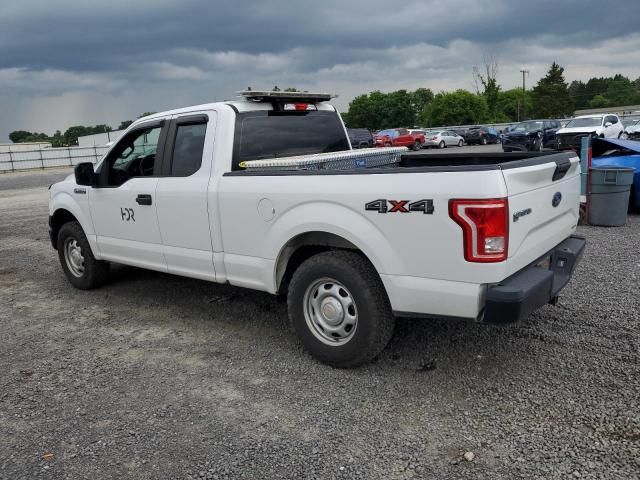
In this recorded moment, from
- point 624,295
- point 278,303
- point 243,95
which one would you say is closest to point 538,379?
point 624,295

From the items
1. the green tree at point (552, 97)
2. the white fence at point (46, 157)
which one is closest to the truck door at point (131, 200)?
the white fence at point (46, 157)

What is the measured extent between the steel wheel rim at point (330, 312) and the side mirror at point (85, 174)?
9.52 feet

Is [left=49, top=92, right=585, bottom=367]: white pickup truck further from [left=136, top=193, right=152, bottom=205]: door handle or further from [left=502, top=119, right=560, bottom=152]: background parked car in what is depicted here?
[left=502, top=119, right=560, bottom=152]: background parked car

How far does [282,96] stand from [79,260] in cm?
317

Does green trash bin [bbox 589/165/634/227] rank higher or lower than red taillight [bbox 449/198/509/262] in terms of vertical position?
lower

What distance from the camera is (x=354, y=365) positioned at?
3.87 metres

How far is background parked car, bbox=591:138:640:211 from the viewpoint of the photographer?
30.2 feet

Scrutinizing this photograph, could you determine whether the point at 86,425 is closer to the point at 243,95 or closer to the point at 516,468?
the point at 516,468

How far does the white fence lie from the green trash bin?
36985 mm

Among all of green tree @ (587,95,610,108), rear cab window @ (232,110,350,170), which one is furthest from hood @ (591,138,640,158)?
green tree @ (587,95,610,108)

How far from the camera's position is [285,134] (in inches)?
197

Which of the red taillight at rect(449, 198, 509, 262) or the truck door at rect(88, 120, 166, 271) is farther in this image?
the truck door at rect(88, 120, 166, 271)

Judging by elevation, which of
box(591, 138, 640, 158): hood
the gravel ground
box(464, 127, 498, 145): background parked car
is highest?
box(591, 138, 640, 158): hood

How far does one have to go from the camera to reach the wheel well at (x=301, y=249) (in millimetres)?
3855
